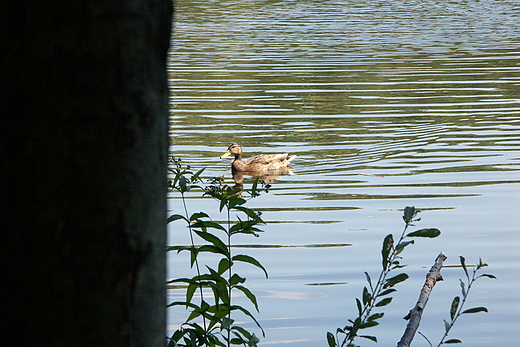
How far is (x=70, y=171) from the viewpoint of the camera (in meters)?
1.42

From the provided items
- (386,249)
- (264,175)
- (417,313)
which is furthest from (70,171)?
(264,175)

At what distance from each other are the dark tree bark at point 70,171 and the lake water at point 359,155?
13.6ft

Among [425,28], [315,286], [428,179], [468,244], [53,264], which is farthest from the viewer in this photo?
[425,28]

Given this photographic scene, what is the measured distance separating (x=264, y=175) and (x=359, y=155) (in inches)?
64.5

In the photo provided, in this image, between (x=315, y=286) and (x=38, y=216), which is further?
(x=315, y=286)

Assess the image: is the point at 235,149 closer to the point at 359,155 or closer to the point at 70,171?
the point at 359,155

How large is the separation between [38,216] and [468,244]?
6600 mm

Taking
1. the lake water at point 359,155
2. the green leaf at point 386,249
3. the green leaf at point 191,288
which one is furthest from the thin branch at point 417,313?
the lake water at point 359,155

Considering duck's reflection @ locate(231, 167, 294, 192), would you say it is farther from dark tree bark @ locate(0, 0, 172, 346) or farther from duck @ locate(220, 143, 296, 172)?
dark tree bark @ locate(0, 0, 172, 346)

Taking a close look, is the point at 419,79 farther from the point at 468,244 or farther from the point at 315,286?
the point at 315,286

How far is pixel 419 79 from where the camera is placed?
19.2m

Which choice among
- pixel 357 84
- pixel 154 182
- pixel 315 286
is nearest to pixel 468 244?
pixel 315 286

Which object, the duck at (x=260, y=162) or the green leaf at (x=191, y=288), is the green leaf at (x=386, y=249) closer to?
the green leaf at (x=191, y=288)

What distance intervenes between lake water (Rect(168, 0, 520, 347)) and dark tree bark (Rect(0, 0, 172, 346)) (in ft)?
13.6
